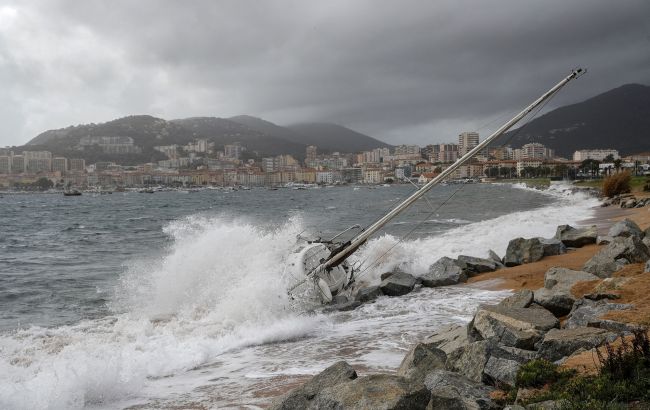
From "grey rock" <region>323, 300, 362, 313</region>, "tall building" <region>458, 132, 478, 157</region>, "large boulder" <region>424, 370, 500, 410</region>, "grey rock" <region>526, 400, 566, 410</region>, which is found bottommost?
"grey rock" <region>323, 300, 362, 313</region>

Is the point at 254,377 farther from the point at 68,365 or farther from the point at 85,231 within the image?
the point at 85,231

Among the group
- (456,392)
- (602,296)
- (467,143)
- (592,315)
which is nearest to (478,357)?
(456,392)

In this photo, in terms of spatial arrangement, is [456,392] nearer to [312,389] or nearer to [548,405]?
[548,405]

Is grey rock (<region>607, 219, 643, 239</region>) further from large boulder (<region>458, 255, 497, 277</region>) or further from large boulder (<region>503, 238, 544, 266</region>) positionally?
large boulder (<region>458, 255, 497, 277</region>)

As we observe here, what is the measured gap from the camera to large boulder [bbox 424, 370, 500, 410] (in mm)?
5824

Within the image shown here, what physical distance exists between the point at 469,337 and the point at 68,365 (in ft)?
25.0

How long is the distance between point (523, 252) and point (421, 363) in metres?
14.2

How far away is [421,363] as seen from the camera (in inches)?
299

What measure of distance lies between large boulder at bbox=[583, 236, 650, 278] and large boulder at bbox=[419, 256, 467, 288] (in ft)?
15.0

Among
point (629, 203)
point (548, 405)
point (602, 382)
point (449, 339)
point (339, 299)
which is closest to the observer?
point (548, 405)

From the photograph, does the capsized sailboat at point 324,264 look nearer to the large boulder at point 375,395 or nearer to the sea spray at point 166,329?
the sea spray at point 166,329

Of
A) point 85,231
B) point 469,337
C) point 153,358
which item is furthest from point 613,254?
point 85,231

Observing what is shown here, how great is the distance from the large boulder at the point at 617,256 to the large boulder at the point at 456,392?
9.20 metres

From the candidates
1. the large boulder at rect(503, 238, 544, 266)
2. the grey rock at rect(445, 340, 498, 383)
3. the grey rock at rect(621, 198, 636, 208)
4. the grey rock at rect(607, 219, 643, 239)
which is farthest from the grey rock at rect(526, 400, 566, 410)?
the grey rock at rect(621, 198, 636, 208)
